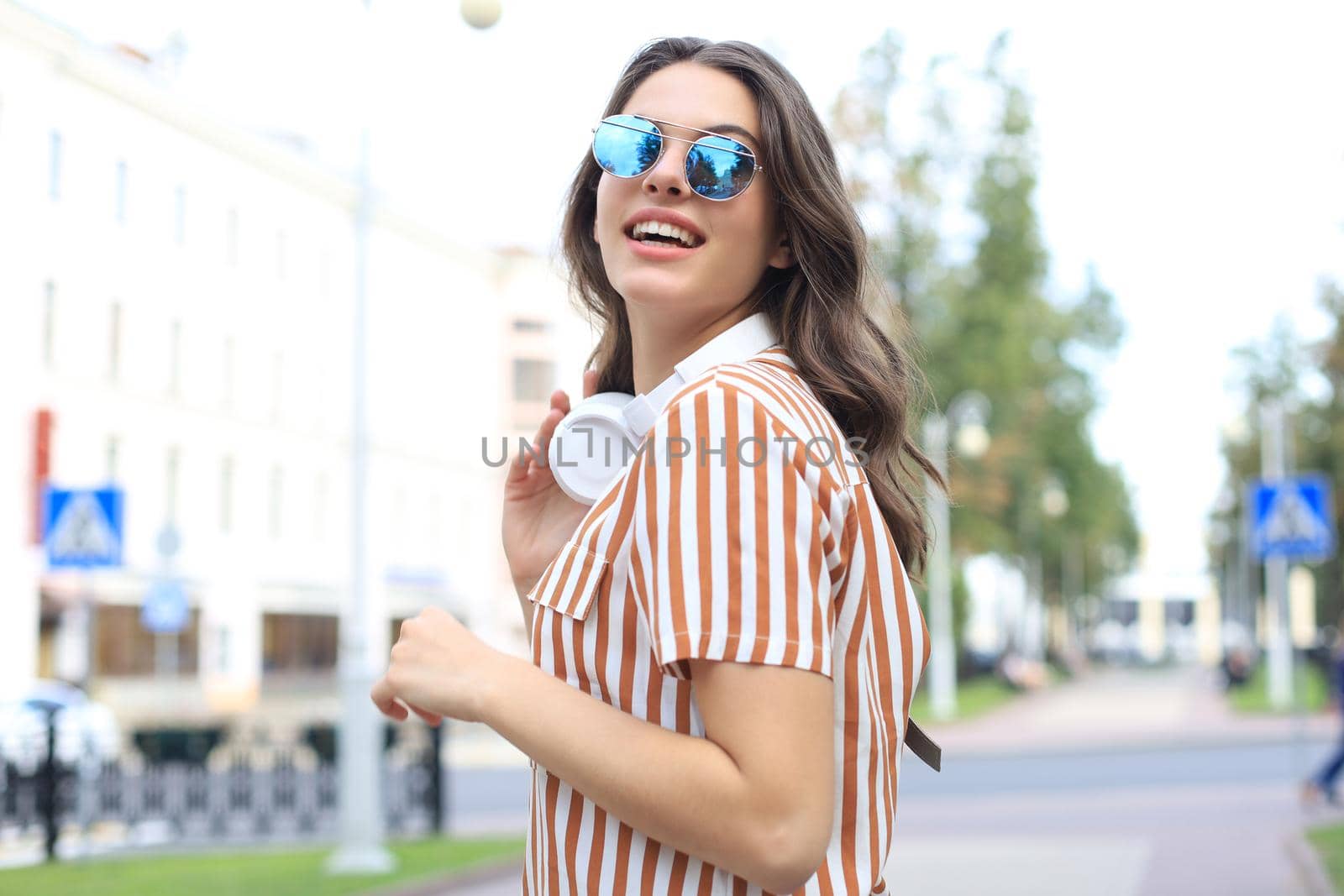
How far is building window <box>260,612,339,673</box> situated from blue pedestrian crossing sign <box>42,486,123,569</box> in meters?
33.4

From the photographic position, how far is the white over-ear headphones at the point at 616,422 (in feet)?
5.65

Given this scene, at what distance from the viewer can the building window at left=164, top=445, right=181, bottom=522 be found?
135ft

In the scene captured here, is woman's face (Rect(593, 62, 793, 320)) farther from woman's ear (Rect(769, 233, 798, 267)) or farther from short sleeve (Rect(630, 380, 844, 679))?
short sleeve (Rect(630, 380, 844, 679))

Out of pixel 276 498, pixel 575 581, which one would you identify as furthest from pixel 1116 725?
pixel 575 581

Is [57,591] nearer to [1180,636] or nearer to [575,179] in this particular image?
[575,179]

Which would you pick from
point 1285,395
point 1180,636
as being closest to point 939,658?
point 1285,395

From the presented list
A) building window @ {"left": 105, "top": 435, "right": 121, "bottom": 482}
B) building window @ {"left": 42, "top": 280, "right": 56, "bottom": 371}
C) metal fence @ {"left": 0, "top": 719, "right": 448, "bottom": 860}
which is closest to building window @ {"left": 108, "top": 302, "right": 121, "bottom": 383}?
building window @ {"left": 105, "top": 435, "right": 121, "bottom": 482}

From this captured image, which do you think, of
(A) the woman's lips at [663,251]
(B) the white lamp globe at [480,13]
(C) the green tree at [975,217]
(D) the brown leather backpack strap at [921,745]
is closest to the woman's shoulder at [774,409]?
(A) the woman's lips at [663,251]

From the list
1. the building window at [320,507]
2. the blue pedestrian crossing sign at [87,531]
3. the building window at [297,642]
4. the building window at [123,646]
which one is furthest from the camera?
the building window at [320,507]

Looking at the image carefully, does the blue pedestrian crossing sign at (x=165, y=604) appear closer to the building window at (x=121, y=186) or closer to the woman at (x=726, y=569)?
the building window at (x=121, y=186)

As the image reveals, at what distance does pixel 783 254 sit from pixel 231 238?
142 ft

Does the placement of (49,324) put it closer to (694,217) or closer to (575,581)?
(694,217)

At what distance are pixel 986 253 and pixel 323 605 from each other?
23.7 m

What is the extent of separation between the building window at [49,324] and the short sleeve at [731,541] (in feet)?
118
